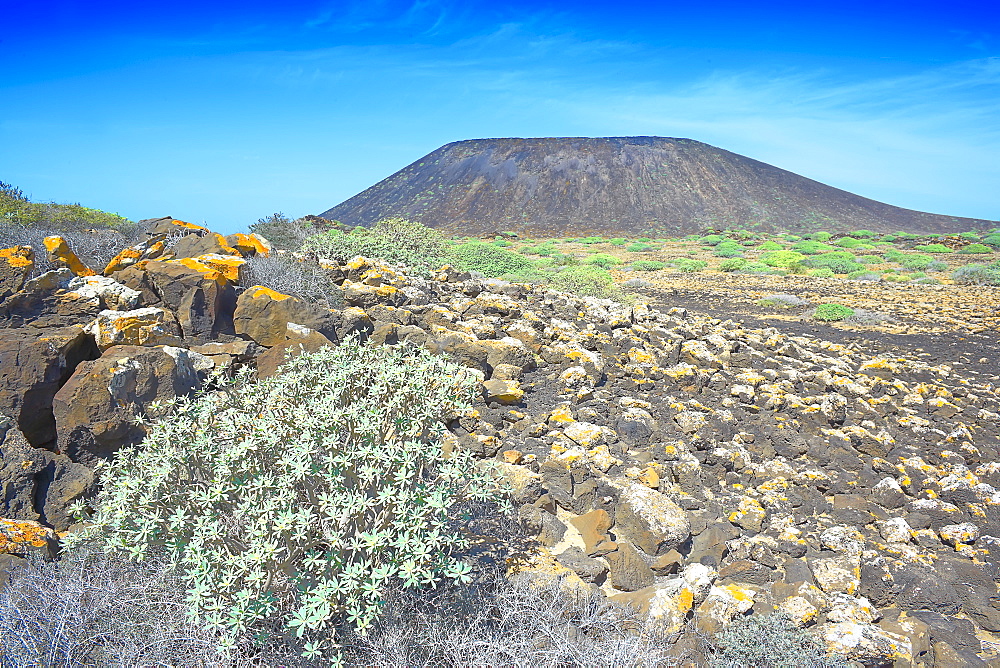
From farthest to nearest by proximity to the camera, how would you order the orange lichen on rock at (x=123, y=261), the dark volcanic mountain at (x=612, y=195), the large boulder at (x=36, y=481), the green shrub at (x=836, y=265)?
the dark volcanic mountain at (x=612, y=195), the green shrub at (x=836, y=265), the orange lichen on rock at (x=123, y=261), the large boulder at (x=36, y=481)

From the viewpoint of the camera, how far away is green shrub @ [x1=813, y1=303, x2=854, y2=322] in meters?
12.2

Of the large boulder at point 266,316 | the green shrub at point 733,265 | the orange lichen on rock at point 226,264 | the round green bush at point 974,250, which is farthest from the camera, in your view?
the round green bush at point 974,250

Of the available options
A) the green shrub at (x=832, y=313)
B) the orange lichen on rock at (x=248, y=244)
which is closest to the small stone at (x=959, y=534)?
the orange lichen on rock at (x=248, y=244)

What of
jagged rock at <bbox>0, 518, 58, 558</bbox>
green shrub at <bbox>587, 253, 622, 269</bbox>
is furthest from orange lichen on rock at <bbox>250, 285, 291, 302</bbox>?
green shrub at <bbox>587, 253, 622, 269</bbox>

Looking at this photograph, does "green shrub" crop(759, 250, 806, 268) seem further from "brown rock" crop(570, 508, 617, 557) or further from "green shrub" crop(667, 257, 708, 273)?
"brown rock" crop(570, 508, 617, 557)

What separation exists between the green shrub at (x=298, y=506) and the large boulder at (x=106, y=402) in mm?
496

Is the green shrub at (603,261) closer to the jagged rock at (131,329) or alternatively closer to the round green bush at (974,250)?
the round green bush at (974,250)

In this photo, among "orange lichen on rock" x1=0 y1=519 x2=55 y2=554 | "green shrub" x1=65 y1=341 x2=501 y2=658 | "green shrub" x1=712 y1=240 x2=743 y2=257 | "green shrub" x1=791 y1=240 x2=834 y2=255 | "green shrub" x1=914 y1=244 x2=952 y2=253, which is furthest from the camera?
"green shrub" x1=914 y1=244 x2=952 y2=253

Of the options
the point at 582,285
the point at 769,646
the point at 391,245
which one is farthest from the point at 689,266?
the point at 769,646

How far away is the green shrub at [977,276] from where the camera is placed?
17219 millimetres

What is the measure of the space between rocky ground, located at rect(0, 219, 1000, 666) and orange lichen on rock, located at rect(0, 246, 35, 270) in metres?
0.02

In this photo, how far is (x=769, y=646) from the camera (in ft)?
8.05

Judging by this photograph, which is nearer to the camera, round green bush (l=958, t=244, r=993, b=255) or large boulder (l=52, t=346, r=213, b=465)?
large boulder (l=52, t=346, r=213, b=465)

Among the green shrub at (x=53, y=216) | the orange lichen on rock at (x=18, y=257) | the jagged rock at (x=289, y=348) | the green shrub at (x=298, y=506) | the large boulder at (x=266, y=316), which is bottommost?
the green shrub at (x=298, y=506)
